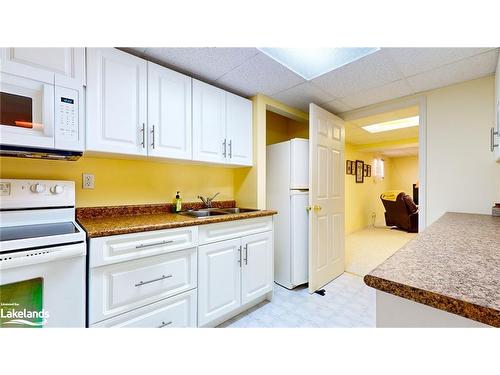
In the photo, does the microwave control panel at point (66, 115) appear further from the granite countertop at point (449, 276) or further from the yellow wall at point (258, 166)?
the granite countertop at point (449, 276)

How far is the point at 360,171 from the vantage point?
5.29m

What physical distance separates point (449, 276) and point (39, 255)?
1457 mm

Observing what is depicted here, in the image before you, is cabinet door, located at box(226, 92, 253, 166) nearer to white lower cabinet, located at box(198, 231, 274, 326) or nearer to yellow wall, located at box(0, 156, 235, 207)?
yellow wall, located at box(0, 156, 235, 207)

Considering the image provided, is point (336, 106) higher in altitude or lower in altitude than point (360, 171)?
higher

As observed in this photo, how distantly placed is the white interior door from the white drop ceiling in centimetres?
30

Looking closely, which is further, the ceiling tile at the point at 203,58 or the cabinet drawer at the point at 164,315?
the ceiling tile at the point at 203,58

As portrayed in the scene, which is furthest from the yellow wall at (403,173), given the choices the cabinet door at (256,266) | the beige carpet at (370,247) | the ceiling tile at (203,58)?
the ceiling tile at (203,58)

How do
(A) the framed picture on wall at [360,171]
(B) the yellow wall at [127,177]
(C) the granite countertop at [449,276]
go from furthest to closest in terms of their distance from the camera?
(A) the framed picture on wall at [360,171], (B) the yellow wall at [127,177], (C) the granite countertop at [449,276]

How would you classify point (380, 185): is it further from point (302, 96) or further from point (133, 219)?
point (133, 219)

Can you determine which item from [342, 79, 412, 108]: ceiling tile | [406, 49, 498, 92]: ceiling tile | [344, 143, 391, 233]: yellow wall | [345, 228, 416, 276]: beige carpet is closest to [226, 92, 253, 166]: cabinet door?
[342, 79, 412, 108]: ceiling tile

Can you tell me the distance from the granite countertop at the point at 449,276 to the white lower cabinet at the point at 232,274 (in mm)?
1166

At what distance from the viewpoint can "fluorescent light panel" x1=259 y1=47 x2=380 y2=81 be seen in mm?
1522

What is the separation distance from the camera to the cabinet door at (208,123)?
5.99 feet

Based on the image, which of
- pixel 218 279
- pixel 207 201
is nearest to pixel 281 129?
pixel 207 201
